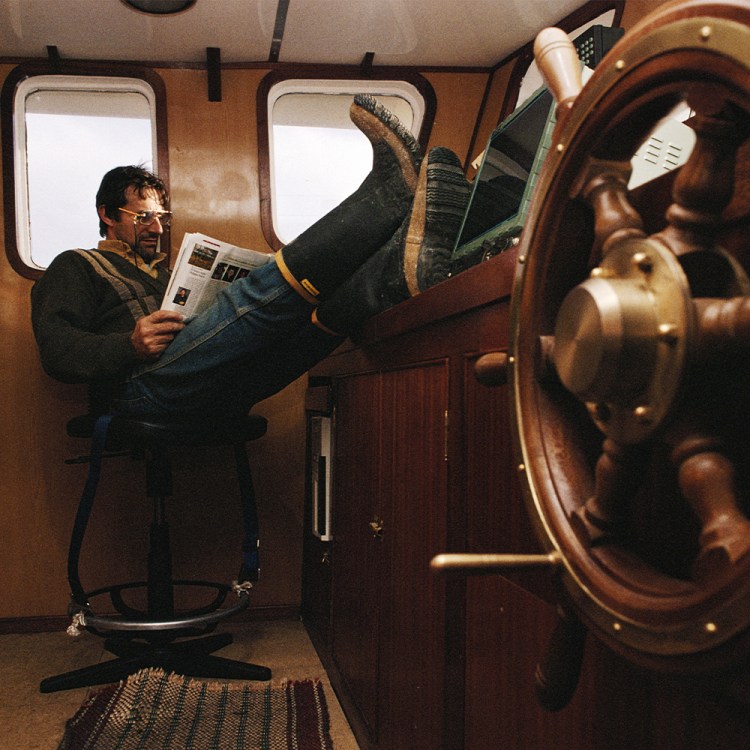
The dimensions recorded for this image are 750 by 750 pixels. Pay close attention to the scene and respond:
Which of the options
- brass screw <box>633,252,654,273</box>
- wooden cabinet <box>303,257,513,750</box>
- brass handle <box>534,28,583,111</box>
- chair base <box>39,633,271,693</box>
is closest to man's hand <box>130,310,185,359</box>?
wooden cabinet <box>303,257,513,750</box>

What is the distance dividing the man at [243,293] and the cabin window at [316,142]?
46 cm

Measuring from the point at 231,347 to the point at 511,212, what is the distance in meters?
0.68

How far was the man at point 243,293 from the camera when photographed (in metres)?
1.35

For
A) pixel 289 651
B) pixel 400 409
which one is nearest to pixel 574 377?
pixel 400 409

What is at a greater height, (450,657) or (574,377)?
(574,377)

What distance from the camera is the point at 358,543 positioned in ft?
5.09

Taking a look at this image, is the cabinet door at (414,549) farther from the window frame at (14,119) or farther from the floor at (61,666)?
the window frame at (14,119)

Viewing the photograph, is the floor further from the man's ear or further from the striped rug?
the man's ear

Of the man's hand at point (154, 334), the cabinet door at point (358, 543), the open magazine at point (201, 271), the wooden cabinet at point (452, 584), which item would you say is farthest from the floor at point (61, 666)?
the open magazine at point (201, 271)

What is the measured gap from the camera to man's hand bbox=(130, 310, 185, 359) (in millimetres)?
1711

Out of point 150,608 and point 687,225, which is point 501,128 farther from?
point 150,608

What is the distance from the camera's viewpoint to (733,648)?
35cm

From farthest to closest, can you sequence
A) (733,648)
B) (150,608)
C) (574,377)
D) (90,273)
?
(90,273) → (150,608) → (574,377) → (733,648)

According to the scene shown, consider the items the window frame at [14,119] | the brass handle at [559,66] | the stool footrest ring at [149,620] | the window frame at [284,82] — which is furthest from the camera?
the window frame at [284,82]
